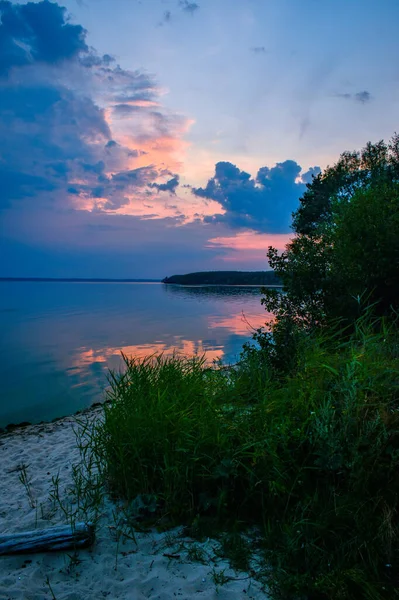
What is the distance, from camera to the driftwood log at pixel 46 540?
3.44 m

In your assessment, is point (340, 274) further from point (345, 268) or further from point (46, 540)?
point (46, 540)

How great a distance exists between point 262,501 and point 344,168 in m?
30.7

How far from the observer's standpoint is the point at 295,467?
383 cm

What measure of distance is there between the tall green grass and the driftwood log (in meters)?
0.70

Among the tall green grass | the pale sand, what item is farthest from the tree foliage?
the pale sand

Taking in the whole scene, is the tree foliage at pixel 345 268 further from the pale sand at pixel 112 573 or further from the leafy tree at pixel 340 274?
the pale sand at pixel 112 573

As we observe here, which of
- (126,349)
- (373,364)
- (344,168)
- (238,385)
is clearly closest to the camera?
(373,364)

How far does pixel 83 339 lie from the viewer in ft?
82.5

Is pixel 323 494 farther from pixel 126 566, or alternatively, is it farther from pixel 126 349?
pixel 126 349

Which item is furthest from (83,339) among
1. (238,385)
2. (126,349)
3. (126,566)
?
(126,566)

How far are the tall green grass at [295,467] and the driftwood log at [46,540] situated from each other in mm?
696

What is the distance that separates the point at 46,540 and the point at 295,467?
2477 mm

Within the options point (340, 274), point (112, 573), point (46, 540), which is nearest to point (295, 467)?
point (112, 573)

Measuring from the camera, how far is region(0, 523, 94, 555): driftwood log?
11.3 ft
